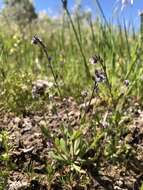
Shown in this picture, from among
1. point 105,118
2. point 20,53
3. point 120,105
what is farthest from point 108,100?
point 20,53

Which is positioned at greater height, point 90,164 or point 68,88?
point 68,88

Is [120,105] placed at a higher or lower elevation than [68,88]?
lower

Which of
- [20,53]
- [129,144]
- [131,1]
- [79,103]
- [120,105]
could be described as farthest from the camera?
[20,53]

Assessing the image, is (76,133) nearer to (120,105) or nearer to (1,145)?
(1,145)

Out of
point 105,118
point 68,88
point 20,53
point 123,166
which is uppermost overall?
point 20,53

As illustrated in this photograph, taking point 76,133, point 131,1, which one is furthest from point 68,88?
point 131,1

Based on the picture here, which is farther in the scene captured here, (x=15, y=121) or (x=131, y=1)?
(x=15, y=121)

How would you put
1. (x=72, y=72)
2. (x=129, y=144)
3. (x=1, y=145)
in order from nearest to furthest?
(x=1, y=145)
(x=129, y=144)
(x=72, y=72)

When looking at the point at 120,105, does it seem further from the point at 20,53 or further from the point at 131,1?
the point at 20,53

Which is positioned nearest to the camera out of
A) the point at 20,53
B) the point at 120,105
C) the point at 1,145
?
the point at 1,145
